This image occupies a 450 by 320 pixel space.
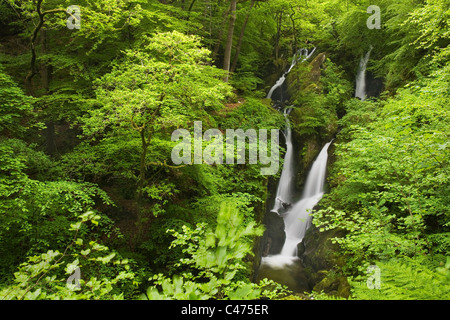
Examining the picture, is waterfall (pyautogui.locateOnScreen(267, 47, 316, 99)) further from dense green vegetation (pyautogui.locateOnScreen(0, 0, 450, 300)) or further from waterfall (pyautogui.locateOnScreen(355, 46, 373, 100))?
waterfall (pyautogui.locateOnScreen(355, 46, 373, 100))

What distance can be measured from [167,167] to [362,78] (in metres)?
14.5

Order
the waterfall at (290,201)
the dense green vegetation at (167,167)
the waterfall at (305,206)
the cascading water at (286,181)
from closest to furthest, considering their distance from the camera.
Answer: the dense green vegetation at (167,167) < the waterfall at (290,201) < the waterfall at (305,206) < the cascading water at (286,181)

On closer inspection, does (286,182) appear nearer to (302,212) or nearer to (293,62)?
(302,212)

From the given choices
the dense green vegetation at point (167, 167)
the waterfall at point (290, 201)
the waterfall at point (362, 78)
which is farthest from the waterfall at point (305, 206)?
the waterfall at point (362, 78)

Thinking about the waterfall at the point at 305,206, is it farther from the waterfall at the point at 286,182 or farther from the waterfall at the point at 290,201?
the waterfall at the point at 286,182

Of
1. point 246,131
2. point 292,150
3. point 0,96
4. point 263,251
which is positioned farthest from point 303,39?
point 0,96

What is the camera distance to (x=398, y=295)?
2.11 metres

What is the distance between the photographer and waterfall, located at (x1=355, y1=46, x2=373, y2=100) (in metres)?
15.4

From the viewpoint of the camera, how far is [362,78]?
1578 centimetres

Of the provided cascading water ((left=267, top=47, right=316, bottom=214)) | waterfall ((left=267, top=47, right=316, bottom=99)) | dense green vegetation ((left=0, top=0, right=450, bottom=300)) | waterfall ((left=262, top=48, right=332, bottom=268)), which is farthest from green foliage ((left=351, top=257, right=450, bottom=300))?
waterfall ((left=267, top=47, right=316, bottom=99))

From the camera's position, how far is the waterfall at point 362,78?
1538 centimetres

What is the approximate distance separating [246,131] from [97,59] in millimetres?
5745

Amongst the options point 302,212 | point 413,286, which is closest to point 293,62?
point 302,212

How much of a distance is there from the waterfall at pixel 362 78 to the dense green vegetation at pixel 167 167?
1.15 meters
